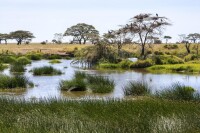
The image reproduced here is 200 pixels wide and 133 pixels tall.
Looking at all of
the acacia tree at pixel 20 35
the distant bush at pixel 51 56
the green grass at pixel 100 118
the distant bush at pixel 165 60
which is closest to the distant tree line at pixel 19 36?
the acacia tree at pixel 20 35

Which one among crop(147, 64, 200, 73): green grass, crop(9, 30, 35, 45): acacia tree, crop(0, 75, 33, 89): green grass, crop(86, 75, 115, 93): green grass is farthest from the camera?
crop(9, 30, 35, 45): acacia tree

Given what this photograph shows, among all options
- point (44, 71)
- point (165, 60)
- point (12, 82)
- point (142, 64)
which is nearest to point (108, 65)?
point (142, 64)

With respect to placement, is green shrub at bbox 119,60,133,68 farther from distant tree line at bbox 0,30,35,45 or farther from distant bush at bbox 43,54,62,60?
distant tree line at bbox 0,30,35,45

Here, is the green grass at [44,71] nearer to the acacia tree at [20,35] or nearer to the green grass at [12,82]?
the green grass at [12,82]

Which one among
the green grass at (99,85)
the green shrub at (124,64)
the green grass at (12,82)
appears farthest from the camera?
the green shrub at (124,64)

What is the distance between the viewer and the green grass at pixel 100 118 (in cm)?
935

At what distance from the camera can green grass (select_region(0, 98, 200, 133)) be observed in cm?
935

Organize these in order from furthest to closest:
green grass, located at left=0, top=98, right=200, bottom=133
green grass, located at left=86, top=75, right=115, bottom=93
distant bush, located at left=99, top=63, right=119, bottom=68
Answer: distant bush, located at left=99, top=63, right=119, bottom=68 < green grass, located at left=86, top=75, right=115, bottom=93 < green grass, located at left=0, top=98, right=200, bottom=133

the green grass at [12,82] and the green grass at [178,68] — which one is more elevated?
the green grass at [12,82]

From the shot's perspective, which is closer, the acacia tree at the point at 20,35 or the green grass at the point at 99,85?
the green grass at the point at 99,85

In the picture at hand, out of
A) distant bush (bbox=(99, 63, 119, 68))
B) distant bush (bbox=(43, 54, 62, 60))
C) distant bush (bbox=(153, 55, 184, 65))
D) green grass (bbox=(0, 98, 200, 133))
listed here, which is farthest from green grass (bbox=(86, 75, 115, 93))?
distant bush (bbox=(43, 54, 62, 60))

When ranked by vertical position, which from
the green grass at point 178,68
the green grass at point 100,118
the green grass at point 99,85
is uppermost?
the green grass at point 100,118

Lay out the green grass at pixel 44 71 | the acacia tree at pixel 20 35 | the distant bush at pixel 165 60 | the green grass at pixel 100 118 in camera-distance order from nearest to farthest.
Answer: the green grass at pixel 100 118 < the green grass at pixel 44 71 < the distant bush at pixel 165 60 < the acacia tree at pixel 20 35

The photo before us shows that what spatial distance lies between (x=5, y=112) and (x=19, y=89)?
10267 millimetres
